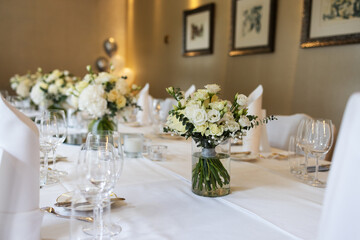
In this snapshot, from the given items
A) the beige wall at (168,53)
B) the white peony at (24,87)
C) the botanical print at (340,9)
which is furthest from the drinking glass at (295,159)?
the white peony at (24,87)

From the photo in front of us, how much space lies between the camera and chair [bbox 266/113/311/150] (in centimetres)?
251

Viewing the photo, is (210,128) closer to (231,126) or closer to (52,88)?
(231,126)

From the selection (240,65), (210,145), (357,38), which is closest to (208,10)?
(240,65)

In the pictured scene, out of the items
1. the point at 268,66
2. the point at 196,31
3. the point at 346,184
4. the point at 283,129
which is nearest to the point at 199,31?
the point at 196,31

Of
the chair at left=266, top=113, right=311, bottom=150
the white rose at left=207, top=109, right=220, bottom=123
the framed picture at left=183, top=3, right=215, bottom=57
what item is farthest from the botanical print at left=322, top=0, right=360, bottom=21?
the white rose at left=207, top=109, right=220, bottom=123

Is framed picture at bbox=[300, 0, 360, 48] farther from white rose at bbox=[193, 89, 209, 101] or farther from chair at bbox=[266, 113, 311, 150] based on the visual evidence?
white rose at bbox=[193, 89, 209, 101]

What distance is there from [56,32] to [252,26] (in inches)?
155

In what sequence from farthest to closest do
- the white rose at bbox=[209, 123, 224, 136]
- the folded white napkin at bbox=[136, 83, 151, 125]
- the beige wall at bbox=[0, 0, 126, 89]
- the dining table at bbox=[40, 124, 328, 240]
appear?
the beige wall at bbox=[0, 0, 126, 89] < the folded white napkin at bbox=[136, 83, 151, 125] < the white rose at bbox=[209, 123, 224, 136] < the dining table at bbox=[40, 124, 328, 240]

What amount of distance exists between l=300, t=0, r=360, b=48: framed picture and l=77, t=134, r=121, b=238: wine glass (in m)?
3.30

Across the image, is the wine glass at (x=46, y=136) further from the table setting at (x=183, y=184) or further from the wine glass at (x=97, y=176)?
the wine glass at (x=97, y=176)

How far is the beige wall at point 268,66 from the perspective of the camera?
3668mm

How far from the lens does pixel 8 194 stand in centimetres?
82

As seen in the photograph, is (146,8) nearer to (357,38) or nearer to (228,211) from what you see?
(357,38)

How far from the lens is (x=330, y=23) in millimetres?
3635
